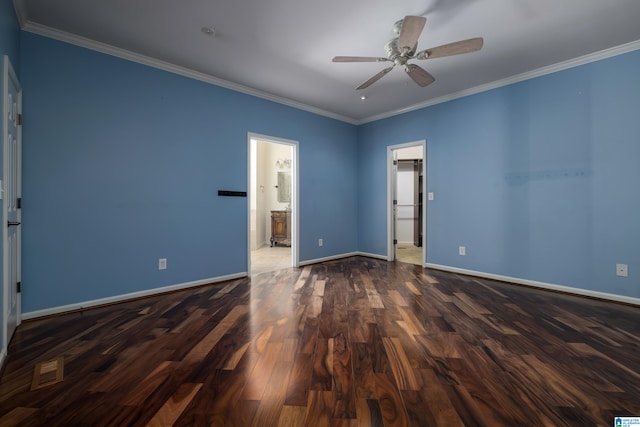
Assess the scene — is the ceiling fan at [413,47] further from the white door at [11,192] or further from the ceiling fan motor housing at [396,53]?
the white door at [11,192]

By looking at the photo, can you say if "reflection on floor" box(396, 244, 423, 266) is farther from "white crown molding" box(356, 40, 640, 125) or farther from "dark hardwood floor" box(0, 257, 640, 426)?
"white crown molding" box(356, 40, 640, 125)

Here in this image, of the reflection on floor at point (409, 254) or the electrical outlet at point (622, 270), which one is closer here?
the electrical outlet at point (622, 270)

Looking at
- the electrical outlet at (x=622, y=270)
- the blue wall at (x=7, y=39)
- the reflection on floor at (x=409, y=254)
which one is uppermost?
the blue wall at (x=7, y=39)

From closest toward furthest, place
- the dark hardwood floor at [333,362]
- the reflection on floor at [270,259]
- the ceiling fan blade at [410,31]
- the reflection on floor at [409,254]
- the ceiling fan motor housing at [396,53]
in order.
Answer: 1. the dark hardwood floor at [333,362]
2. the ceiling fan blade at [410,31]
3. the ceiling fan motor housing at [396,53]
4. the reflection on floor at [270,259]
5. the reflection on floor at [409,254]

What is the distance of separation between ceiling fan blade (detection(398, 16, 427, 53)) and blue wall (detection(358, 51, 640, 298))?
2.21 m

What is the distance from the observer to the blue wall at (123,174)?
8.41 feet

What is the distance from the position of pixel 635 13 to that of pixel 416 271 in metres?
3.46

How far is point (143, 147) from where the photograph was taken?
10.2 feet

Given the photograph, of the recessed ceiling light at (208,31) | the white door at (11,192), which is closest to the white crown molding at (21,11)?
the white door at (11,192)

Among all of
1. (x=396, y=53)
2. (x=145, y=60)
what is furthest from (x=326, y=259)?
(x=145, y=60)

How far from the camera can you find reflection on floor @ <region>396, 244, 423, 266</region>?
5213 millimetres

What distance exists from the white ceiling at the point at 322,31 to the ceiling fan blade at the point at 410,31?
305mm

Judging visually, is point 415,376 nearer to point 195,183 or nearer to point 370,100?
point 195,183

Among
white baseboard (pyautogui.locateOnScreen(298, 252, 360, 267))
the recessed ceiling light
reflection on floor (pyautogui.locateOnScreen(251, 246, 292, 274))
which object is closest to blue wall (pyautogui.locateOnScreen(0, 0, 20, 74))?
the recessed ceiling light
